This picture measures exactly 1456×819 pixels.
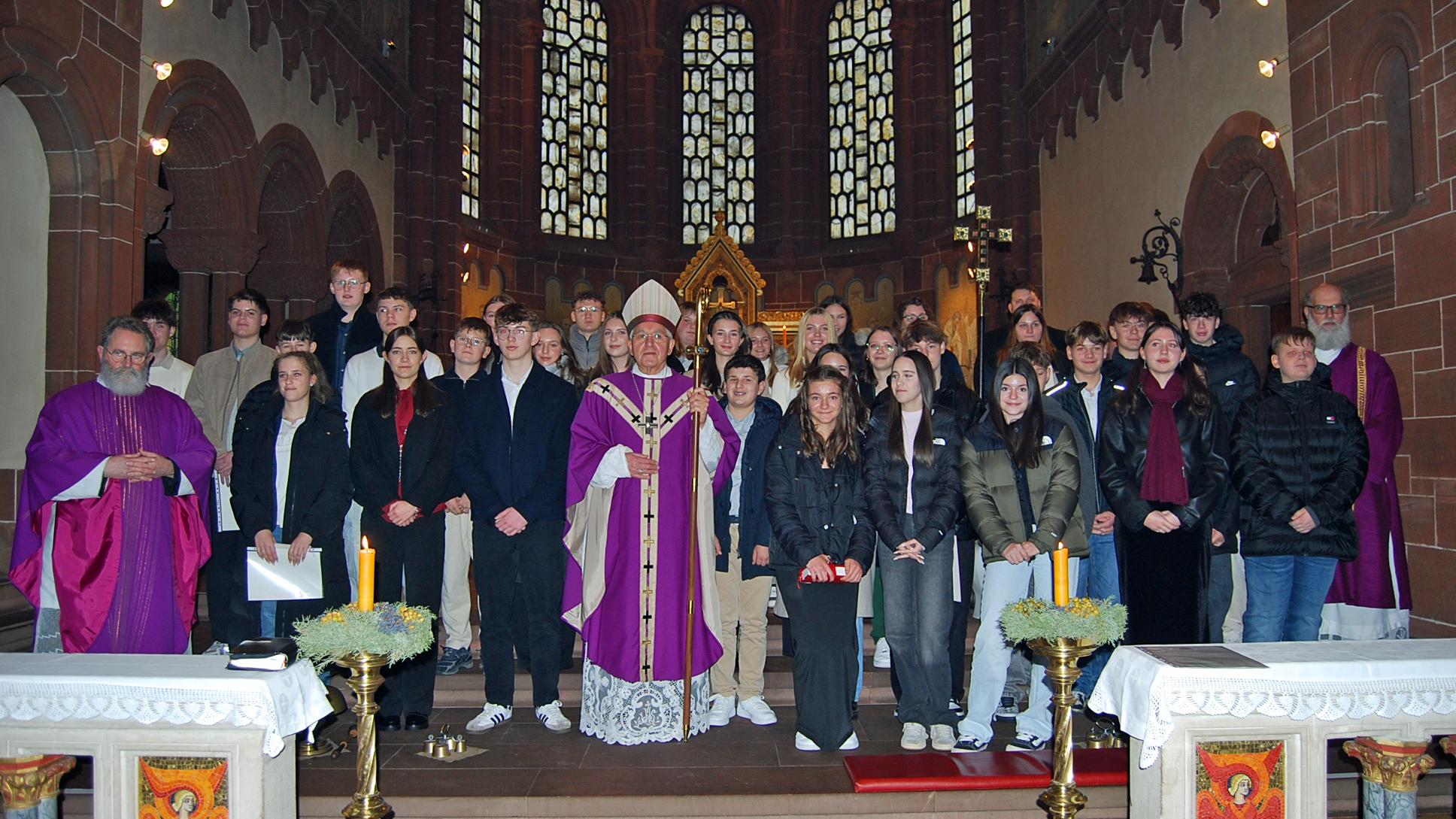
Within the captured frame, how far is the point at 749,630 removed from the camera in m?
5.32

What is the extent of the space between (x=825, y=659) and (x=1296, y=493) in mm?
2275

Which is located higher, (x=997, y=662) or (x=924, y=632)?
(x=924, y=632)

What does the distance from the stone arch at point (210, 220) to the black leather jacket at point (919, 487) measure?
279 inches

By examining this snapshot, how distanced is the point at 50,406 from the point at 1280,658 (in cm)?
502

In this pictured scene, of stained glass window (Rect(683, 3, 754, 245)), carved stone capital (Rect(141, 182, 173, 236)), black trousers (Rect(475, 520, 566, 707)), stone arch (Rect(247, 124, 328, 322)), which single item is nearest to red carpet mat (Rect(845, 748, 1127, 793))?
black trousers (Rect(475, 520, 566, 707))

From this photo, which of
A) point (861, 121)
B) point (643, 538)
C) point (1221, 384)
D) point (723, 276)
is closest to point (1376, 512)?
point (1221, 384)

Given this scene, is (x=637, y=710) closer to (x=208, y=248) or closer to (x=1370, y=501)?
(x=1370, y=501)

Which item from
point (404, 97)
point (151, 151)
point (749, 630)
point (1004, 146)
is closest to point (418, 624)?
point (749, 630)

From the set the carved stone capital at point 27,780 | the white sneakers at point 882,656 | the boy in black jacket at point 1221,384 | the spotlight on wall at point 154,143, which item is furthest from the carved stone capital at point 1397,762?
the spotlight on wall at point 154,143

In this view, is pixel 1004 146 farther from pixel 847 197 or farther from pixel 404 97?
pixel 404 97

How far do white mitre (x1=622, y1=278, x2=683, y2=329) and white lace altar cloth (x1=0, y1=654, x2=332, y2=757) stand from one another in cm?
236

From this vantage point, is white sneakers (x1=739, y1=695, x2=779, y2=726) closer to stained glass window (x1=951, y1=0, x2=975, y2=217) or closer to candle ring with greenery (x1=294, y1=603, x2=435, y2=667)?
candle ring with greenery (x1=294, y1=603, x2=435, y2=667)

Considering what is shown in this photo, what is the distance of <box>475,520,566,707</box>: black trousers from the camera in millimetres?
5109

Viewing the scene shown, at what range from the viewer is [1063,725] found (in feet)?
12.4
